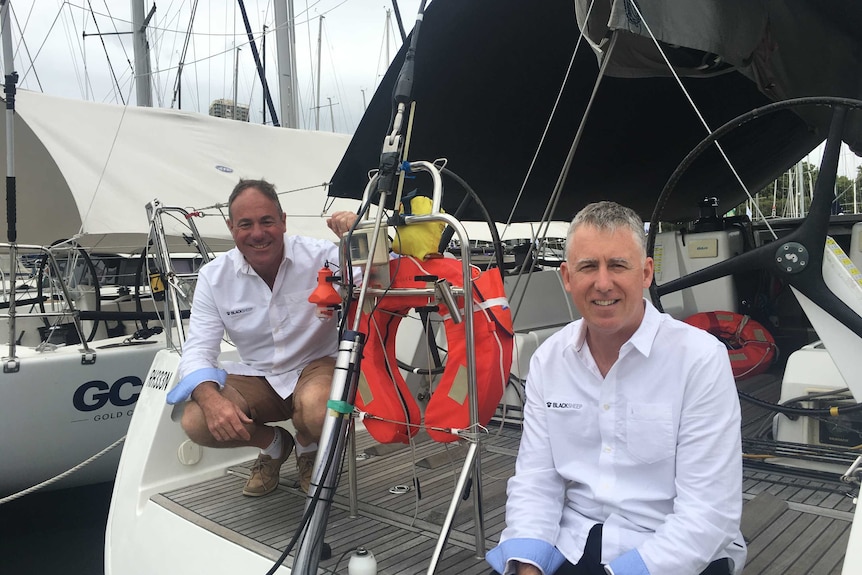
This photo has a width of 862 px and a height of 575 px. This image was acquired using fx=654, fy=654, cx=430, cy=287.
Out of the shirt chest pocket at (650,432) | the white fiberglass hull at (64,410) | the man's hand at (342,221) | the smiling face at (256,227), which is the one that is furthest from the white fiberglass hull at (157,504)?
the white fiberglass hull at (64,410)

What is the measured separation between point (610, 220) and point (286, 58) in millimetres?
8503

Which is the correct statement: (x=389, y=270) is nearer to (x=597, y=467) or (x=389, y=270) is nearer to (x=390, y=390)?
(x=390, y=390)

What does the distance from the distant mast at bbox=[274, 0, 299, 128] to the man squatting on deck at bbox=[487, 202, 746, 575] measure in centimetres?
829

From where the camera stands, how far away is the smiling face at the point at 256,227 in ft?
8.50

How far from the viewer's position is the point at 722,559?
136 centimetres

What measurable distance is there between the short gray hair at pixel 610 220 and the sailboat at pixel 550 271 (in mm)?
465

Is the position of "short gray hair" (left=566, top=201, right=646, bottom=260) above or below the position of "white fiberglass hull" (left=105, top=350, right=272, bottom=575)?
above

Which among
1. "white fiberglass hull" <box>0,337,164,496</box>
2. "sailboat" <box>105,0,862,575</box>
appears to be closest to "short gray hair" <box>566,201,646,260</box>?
"sailboat" <box>105,0,862,575</box>

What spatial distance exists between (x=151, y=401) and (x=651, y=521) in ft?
8.24

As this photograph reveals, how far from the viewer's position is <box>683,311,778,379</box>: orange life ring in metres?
3.92

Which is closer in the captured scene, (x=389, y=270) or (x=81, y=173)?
(x=389, y=270)

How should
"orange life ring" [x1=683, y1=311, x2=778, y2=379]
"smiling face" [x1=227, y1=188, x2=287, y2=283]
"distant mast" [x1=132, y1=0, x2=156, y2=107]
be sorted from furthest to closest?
"distant mast" [x1=132, y1=0, x2=156, y2=107] < "orange life ring" [x1=683, y1=311, x2=778, y2=379] < "smiling face" [x1=227, y1=188, x2=287, y2=283]

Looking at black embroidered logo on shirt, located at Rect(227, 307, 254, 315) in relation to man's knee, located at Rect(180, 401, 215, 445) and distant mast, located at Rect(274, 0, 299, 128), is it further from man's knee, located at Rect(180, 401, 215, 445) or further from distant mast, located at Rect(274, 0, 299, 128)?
distant mast, located at Rect(274, 0, 299, 128)

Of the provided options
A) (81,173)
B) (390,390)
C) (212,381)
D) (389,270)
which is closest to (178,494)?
(212,381)
